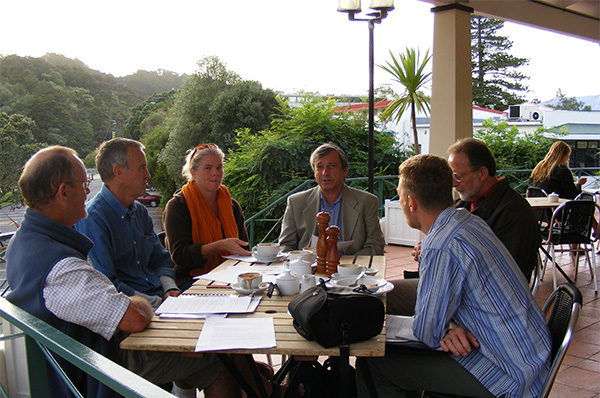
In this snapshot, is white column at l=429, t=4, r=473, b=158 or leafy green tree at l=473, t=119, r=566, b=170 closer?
white column at l=429, t=4, r=473, b=158

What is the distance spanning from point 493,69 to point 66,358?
30507 millimetres

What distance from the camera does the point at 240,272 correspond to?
7.41 ft

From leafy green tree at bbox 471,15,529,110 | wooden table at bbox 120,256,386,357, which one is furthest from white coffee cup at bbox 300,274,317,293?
leafy green tree at bbox 471,15,529,110

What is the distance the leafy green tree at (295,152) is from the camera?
27.4 ft

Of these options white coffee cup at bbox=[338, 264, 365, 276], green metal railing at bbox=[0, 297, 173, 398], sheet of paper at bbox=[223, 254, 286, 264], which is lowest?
sheet of paper at bbox=[223, 254, 286, 264]

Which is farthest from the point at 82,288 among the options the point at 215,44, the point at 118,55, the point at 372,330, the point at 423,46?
the point at 215,44

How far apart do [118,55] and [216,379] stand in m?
3.15

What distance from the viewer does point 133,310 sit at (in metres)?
1.55

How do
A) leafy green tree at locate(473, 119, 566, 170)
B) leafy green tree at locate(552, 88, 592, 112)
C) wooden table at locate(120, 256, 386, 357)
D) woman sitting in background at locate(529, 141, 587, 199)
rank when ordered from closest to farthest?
wooden table at locate(120, 256, 386, 357) → woman sitting in background at locate(529, 141, 587, 199) → leafy green tree at locate(473, 119, 566, 170) → leafy green tree at locate(552, 88, 592, 112)

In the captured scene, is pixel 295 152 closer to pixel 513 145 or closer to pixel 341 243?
pixel 341 243

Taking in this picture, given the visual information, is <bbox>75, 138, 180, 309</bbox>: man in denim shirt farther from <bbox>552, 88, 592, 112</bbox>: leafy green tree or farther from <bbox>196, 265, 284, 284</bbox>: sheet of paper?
<bbox>552, 88, 592, 112</bbox>: leafy green tree

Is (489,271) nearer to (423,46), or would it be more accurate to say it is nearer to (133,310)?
(133,310)

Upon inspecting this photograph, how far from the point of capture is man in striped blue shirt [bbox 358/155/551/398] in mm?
1529

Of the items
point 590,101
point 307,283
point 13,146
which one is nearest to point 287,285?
point 307,283
